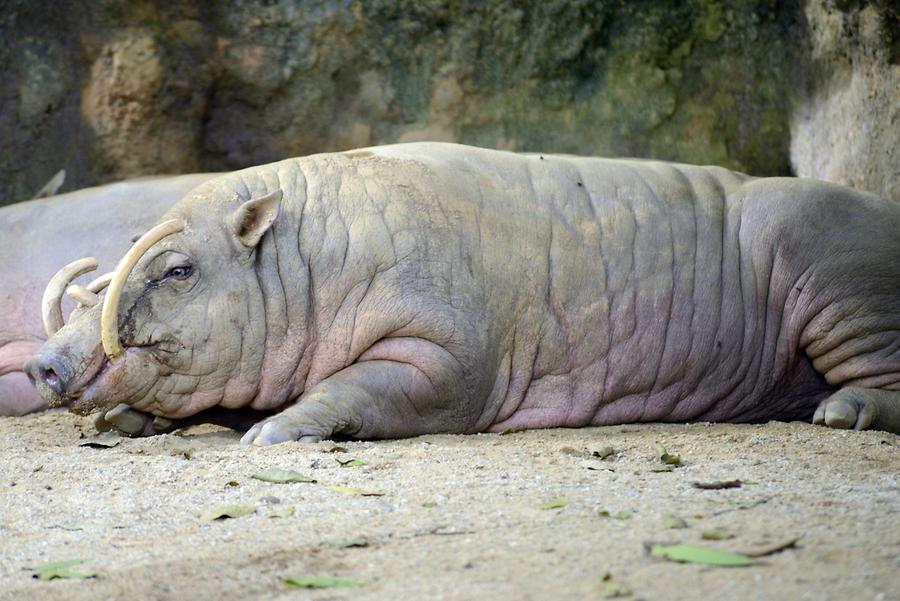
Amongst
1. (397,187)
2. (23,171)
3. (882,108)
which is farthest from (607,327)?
(23,171)

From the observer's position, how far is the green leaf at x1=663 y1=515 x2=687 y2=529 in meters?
3.15

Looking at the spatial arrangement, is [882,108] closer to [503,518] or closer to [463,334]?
[463,334]

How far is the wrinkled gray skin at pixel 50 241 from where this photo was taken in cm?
641

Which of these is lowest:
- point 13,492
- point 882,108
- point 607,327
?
point 13,492

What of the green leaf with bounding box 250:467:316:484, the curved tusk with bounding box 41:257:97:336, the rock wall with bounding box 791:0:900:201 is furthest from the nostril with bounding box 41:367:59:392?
the rock wall with bounding box 791:0:900:201

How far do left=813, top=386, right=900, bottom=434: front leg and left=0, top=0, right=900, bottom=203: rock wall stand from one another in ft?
8.47

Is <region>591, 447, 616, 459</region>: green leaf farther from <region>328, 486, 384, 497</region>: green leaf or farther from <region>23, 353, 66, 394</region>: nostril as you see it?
<region>23, 353, 66, 394</region>: nostril

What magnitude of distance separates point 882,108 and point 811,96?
2.78 feet

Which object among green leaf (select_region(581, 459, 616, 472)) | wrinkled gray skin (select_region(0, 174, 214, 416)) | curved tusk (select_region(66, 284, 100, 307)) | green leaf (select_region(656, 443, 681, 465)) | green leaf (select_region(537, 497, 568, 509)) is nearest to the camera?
green leaf (select_region(537, 497, 568, 509))

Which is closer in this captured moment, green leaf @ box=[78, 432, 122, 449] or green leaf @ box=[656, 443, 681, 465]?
green leaf @ box=[656, 443, 681, 465]

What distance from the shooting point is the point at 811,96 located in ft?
24.6

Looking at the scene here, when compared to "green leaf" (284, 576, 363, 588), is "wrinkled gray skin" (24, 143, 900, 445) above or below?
above

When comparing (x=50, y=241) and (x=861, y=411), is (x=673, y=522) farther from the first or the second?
(x=50, y=241)

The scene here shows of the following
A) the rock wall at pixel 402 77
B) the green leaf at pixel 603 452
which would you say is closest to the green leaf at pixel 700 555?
the green leaf at pixel 603 452
